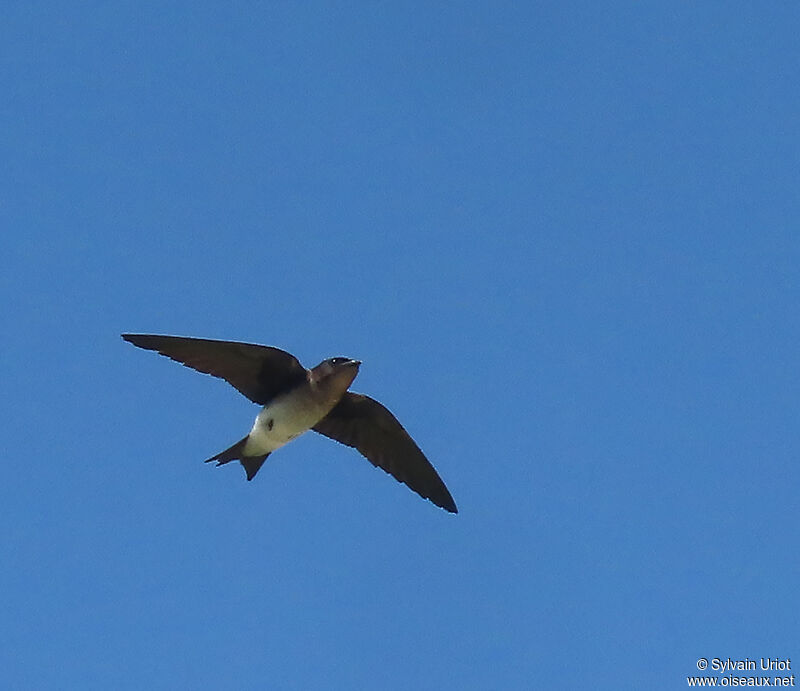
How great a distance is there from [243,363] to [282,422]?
26.9 inches

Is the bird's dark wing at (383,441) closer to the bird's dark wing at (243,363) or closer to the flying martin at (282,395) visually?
the flying martin at (282,395)

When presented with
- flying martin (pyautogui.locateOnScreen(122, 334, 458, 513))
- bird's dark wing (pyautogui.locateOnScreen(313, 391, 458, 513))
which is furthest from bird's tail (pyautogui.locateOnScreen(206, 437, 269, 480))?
bird's dark wing (pyautogui.locateOnScreen(313, 391, 458, 513))

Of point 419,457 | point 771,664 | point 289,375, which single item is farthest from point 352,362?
point 771,664

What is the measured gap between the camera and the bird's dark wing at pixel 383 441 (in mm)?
14836

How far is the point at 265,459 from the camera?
47.3ft

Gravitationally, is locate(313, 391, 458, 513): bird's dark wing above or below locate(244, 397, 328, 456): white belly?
above

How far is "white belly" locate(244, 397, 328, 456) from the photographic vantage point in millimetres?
13859

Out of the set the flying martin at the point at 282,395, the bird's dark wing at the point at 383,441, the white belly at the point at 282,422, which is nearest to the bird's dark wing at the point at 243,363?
the flying martin at the point at 282,395

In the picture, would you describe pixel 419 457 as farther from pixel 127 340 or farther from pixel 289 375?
pixel 127 340

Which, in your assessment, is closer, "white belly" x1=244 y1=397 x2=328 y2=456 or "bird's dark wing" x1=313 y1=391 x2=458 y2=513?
"white belly" x1=244 y1=397 x2=328 y2=456

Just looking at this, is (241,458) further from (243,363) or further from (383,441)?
(383,441)

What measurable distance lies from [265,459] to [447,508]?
1.96 metres

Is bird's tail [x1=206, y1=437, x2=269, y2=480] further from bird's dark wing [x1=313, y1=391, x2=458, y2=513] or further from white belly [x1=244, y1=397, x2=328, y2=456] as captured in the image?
bird's dark wing [x1=313, y1=391, x2=458, y2=513]

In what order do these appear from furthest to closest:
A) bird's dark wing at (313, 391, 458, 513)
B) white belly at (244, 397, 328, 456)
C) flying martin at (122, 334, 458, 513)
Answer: bird's dark wing at (313, 391, 458, 513), white belly at (244, 397, 328, 456), flying martin at (122, 334, 458, 513)
